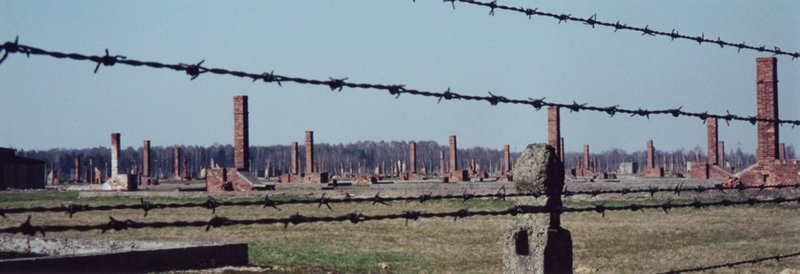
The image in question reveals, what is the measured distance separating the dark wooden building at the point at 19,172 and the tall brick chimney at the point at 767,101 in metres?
43.4

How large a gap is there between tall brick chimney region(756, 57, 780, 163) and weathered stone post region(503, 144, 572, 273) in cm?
2331

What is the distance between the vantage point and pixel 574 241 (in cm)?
1466

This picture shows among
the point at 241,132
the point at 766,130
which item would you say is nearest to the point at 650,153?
the point at 766,130

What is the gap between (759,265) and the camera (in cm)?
1102

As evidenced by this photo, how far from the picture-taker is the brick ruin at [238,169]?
30.3 meters

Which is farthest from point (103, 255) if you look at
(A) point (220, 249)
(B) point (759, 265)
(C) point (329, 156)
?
(C) point (329, 156)

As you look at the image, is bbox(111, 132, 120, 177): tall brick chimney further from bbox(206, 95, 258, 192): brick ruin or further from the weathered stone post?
the weathered stone post

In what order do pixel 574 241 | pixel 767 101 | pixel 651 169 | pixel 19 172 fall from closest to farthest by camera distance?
pixel 574 241 → pixel 767 101 → pixel 651 169 → pixel 19 172

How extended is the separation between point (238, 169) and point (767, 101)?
1768cm

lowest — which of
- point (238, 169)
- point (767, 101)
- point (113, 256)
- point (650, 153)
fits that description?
point (113, 256)

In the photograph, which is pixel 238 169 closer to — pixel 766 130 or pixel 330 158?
pixel 766 130

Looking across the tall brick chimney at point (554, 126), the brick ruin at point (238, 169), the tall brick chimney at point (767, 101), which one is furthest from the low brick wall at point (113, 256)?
the tall brick chimney at point (554, 126)

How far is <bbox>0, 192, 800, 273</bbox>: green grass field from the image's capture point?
38.0 ft

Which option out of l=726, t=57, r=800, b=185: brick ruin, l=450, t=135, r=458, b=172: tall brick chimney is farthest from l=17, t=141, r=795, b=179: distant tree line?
l=726, t=57, r=800, b=185: brick ruin
